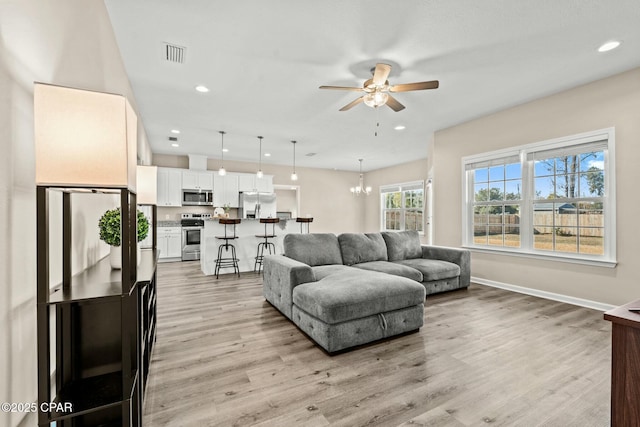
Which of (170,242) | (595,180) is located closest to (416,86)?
(595,180)

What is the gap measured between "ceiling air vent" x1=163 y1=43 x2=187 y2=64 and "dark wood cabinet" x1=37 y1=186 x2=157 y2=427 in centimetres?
205

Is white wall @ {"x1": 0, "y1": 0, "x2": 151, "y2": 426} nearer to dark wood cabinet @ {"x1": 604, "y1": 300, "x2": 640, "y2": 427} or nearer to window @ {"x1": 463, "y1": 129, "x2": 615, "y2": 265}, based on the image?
dark wood cabinet @ {"x1": 604, "y1": 300, "x2": 640, "y2": 427}

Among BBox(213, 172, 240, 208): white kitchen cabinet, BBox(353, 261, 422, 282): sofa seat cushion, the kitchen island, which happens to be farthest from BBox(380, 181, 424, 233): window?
BBox(213, 172, 240, 208): white kitchen cabinet

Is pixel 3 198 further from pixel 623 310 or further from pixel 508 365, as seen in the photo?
pixel 508 365

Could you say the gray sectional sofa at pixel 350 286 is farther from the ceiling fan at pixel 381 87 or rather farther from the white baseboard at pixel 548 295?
the ceiling fan at pixel 381 87

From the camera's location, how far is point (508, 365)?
2.14 metres

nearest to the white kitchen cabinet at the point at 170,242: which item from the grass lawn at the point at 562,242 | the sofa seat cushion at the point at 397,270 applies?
the sofa seat cushion at the point at 397,270

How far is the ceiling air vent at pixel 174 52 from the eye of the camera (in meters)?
2.70

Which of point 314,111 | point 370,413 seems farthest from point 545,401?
point 314,111

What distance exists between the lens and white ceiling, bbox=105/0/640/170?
222 centimetres

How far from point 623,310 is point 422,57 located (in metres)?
2.64

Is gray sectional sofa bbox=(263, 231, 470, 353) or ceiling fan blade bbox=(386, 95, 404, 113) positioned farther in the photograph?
ceiling fan blade bbox=(386, 95, 404, 113)

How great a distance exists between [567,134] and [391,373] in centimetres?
389

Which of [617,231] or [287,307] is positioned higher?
[617,231]
